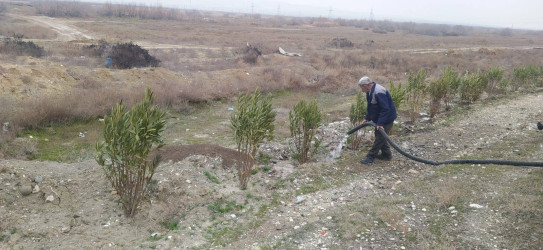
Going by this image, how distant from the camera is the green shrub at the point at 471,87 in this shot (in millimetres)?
12656

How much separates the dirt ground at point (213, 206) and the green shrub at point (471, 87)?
4.99 m

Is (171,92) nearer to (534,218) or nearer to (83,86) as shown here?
(83,86)

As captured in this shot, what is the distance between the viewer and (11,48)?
20062mm

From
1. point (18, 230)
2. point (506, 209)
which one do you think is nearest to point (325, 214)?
point (506, 209)

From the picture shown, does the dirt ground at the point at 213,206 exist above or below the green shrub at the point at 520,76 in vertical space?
below

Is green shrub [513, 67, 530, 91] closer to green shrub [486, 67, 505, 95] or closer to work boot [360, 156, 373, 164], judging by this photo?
green shrub [486, 67, 505, 95]

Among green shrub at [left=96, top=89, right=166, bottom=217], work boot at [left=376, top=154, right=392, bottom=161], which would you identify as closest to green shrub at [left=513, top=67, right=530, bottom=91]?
work boot at [left=376, top=154, right=392, bottom=161]

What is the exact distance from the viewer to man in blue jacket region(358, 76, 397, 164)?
7.05m

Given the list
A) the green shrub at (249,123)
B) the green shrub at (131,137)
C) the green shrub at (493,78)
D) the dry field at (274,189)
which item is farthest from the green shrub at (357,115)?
the green shrub at (493,78)

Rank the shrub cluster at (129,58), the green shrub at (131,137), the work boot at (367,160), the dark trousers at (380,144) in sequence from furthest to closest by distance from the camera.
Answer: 1. the shrub cluster at (129,58)
2. the work boot at (367,160)
3. the dark trousers at (380,144)
4. the green shrub at (131,137)

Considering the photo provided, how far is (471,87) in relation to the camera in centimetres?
1271

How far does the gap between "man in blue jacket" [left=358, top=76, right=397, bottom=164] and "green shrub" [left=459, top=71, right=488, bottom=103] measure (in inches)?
273

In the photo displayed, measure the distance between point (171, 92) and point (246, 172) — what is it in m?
7.64

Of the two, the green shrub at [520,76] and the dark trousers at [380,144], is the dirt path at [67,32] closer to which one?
the dark trousers at [380,144]
